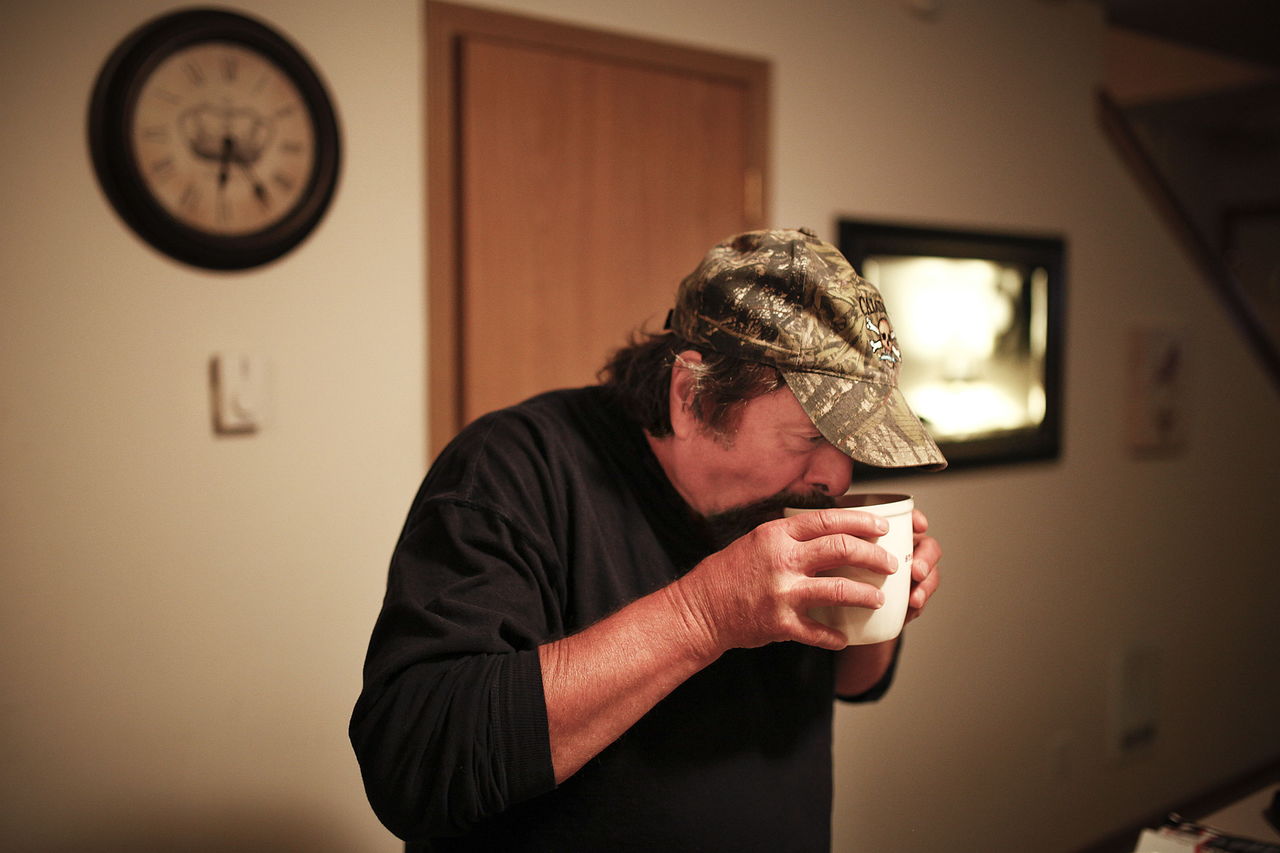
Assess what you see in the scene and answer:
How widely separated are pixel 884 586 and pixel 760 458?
0.18 m

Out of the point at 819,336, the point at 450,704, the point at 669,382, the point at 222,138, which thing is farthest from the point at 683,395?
the point at 222,138

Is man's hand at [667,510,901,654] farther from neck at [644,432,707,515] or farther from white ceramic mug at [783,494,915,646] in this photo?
neck at [644,432,707,515]

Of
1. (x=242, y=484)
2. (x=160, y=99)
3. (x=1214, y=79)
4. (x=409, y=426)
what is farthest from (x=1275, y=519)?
(x=160, y=99)

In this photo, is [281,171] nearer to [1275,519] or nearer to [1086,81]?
[1086,81]

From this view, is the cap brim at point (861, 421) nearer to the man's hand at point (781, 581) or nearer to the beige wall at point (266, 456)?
the man's hand at point (781, 581)

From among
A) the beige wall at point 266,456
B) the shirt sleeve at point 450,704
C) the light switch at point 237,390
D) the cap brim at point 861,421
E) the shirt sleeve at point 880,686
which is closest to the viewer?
the shirt sleeve at point 450,704

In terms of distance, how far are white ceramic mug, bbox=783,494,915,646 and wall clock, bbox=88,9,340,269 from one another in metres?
1.22

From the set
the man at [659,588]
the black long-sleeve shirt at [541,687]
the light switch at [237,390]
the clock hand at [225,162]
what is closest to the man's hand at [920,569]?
the man at [659,588]

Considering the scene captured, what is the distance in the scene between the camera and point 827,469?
897mm

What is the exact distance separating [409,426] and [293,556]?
0.31 metres

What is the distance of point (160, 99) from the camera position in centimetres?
155

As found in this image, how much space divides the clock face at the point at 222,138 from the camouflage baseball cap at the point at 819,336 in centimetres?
105

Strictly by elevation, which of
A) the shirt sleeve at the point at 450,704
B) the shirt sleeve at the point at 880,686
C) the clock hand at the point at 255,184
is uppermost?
the clock hand at the point at 255,184

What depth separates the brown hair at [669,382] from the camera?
2.89 feet
